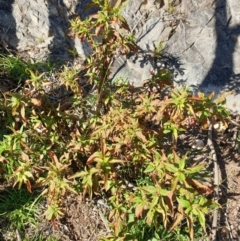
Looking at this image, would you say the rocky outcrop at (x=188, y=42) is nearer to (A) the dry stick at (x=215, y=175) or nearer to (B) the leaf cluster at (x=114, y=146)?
(A) the dry stick at (x=215, y=175)

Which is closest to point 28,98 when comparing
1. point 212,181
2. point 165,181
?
point 165,181

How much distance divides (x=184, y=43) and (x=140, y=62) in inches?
15.3

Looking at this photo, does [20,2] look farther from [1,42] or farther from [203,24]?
[203,24]

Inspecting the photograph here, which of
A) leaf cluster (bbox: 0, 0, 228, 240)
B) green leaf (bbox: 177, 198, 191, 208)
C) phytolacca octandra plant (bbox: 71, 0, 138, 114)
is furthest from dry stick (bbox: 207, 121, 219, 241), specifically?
phytolacca octandra plant (bbox: 71, 0, 138, 114)

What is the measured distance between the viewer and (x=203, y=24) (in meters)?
3.76

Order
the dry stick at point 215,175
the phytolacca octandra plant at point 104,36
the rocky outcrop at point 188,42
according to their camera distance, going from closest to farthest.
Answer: the phytolacca octandra plant at point 104,36 → the dry stick at point 215,175 → the rocky outcrop at point 188,42

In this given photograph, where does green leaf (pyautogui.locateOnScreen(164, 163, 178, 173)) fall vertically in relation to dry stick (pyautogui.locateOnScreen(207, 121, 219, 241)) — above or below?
below

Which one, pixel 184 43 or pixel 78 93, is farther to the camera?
pixel 184 43

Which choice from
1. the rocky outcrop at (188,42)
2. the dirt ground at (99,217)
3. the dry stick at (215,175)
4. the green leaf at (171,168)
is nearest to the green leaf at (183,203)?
the green leaf at (171,168)

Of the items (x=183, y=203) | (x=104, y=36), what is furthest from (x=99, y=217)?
(x=104, y=36)

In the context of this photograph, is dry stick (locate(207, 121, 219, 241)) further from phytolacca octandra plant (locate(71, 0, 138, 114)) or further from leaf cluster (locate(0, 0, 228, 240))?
phytolacca octandra plant (locate(71, 0, 138, 114))

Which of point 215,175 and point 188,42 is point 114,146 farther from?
point 188,42

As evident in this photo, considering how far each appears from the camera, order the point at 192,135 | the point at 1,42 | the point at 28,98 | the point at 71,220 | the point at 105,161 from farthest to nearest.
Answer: the point at 1,42 < the point at 192,135 < the point at 71,220 < the point at 28,98 < the point at 105,161

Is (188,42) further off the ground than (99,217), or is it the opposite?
(188,42)
